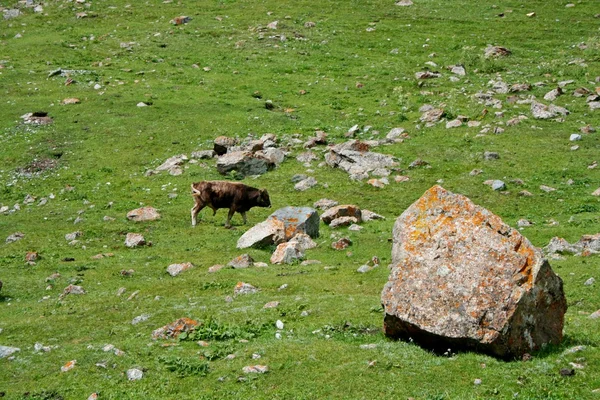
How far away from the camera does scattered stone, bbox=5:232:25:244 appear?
2947 centimetres

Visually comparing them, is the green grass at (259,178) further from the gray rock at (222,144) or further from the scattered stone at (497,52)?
the gray rock at (222,144)

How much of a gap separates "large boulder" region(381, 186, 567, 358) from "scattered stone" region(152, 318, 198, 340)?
15.1 ft

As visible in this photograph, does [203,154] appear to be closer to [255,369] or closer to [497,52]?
[497,52]

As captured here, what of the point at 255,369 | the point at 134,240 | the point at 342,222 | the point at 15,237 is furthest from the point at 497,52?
the point at 255,369

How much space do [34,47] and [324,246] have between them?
131 ft

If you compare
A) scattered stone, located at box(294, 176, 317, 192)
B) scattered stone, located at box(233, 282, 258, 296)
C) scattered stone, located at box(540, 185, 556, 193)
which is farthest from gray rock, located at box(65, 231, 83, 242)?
scattered stone, located at box(540, 185, 556, 193)

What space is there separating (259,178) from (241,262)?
40.2ft

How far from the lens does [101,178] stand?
121ft

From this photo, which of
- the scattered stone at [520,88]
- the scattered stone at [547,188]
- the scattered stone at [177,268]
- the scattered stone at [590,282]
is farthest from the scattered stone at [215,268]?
the scattered stone at [520,88]

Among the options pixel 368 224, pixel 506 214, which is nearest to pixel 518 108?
pixel 506 214

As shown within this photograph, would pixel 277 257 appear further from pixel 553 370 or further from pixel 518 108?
pixel 518 108

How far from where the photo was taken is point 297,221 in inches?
1032

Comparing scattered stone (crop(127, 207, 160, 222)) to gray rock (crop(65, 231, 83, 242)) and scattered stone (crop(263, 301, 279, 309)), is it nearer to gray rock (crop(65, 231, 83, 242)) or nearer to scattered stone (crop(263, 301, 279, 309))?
gray rock (crop(65, 231, 83, 242))

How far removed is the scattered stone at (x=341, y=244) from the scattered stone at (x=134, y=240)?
24.6 feet
